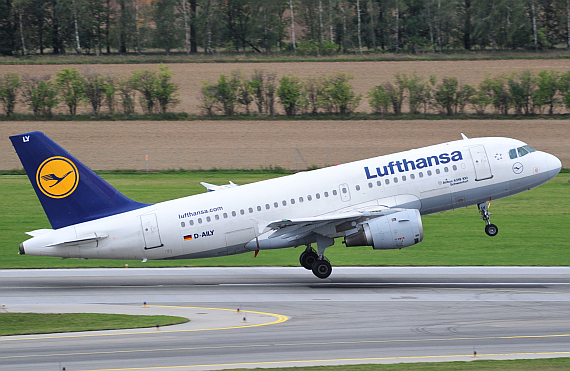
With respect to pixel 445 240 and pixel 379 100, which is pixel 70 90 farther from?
pixel 445 240

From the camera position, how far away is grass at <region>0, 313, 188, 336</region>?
22.8 meters

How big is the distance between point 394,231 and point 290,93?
170 ft

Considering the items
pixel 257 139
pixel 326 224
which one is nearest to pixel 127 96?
pixel 257 139

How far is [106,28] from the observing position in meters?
109

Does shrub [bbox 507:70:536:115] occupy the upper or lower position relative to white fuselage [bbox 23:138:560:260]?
upper

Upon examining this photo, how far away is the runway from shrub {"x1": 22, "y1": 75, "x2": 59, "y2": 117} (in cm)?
5215

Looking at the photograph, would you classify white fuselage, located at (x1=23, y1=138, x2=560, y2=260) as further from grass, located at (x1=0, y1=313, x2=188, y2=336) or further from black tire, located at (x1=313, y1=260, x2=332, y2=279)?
grass, located at (x1=0, y1=313, x2=188, y2=336)

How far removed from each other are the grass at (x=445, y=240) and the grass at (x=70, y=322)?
10.7 metres

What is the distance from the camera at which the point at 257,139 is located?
7081 cm

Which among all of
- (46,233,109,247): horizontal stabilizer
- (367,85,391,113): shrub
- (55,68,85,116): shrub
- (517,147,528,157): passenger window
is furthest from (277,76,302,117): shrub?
(46,233,109,247): horizontal stabilizer

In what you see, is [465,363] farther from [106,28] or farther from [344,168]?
[106,28]

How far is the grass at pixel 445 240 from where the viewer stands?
115ft

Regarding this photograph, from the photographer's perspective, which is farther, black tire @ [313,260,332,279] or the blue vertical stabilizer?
black tire @ [313,260,332,279]

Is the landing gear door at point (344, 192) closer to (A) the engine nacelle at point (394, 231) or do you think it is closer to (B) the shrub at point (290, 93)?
(A) the engine nacelle at point (394, 231)
